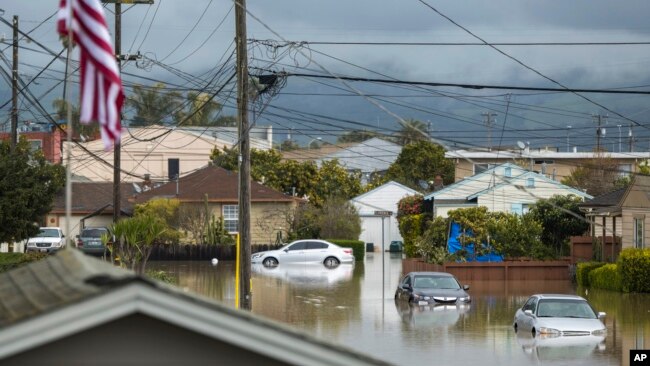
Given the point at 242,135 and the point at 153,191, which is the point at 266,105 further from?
the point at 153,191

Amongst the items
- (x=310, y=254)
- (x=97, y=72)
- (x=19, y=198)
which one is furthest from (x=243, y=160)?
(x=310, y=254)

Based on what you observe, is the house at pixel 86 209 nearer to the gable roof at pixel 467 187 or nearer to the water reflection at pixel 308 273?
the water reflection at pixel 308 273

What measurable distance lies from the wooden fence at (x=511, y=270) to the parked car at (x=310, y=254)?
949 centimetres

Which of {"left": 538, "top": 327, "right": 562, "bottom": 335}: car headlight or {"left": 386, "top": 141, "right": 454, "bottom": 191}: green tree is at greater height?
{"left": 386, "top": 141, "right": 454, "bottom": 191}: green tree

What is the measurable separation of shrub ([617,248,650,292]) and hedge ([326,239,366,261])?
25.5 m

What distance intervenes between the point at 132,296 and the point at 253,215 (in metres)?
64.9

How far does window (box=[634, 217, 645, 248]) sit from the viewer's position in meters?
45.1

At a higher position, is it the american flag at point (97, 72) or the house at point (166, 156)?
the house at point (166, 156)

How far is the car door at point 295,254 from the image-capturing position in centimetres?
5953

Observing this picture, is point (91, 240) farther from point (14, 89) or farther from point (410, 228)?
point (14, 89)

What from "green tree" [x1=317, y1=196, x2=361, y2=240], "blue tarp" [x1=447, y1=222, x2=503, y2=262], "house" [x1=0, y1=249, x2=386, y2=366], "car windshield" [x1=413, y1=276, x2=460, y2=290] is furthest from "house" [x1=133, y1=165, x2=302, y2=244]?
"house" [x1=0, y1=249, x2=386, y2=366]

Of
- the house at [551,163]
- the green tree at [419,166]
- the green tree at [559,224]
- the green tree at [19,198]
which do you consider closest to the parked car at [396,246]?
the house at [551,163]

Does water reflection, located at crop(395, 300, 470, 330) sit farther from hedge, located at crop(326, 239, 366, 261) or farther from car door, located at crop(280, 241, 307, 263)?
hedge, located at crop(326, 239, 366, 261)

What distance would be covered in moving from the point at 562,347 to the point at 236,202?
1826 inches
